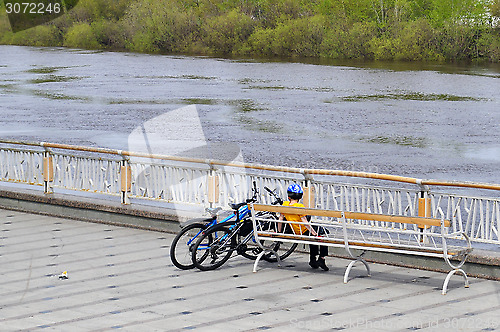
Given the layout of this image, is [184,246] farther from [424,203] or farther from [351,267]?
[424,203]

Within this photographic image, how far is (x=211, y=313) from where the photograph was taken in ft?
26.7

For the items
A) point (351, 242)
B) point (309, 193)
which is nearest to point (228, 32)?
point (309, 193)

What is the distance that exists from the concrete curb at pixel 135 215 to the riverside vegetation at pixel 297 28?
6466 centimetres

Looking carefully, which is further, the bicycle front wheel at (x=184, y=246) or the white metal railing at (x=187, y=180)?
the white metal railing at (x=187, y=180)

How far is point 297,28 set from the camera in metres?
85.2

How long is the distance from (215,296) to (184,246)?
114cm

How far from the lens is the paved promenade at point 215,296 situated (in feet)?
25.6

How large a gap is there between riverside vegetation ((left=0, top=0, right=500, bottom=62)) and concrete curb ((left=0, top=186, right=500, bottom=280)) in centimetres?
6466

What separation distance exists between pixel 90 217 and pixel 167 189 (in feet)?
4.08

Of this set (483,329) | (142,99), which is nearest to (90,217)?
(483,329)

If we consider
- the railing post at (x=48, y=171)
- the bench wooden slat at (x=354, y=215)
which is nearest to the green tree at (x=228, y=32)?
the railing post at (x=48, y=171)

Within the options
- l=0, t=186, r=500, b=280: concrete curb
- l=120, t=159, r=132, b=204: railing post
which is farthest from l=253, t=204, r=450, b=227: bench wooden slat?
l=120, t=159, r=132, b=204: railing post

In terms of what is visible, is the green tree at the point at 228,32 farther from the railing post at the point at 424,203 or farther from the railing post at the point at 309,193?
the railing post at the point at 424,203

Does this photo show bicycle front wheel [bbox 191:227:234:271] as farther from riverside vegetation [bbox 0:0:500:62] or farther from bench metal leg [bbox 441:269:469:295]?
riverside vegetation [bbox 0:0:500:62]
